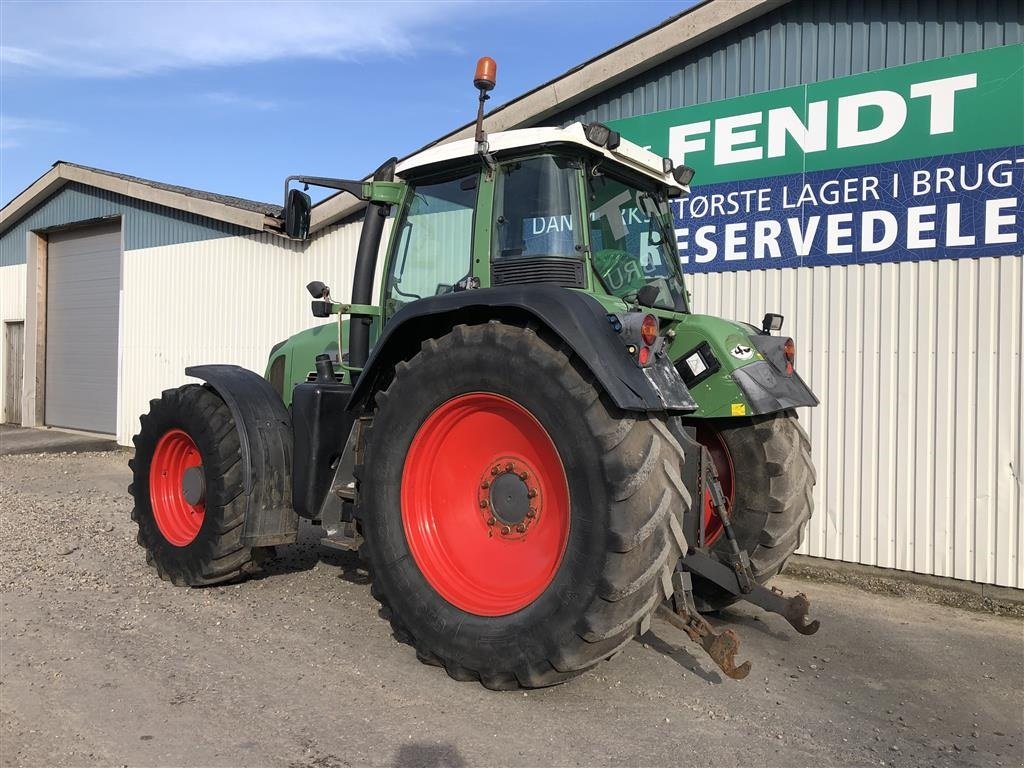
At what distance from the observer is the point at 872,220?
6.39 metres

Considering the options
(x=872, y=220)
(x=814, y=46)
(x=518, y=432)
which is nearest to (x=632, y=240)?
(x=518, y=432)

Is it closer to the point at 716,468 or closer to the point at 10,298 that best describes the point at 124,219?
the point at 10,298

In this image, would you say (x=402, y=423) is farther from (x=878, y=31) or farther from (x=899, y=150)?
(x=878, y=31)

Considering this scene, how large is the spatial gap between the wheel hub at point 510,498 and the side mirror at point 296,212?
199 centimetres

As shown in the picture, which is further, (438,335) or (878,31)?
(878,31)

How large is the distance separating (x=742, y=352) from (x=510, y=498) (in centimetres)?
153

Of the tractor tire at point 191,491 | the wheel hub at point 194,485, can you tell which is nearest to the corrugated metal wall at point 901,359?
the tractor tire at point 191,491

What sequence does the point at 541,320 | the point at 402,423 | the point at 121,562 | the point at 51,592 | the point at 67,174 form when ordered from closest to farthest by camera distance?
the point at 541,320 → the point at 402,423 → the point at 51,592 → the point at 121,562 → the point at 67,174

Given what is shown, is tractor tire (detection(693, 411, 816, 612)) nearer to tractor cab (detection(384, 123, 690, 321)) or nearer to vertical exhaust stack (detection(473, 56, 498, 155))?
tractor cab (detection(384, 123, 690, 321))

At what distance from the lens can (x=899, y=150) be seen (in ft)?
20.6

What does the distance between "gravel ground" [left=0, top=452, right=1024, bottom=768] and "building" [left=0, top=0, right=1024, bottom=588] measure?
0.96 metres

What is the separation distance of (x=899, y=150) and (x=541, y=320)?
412cm

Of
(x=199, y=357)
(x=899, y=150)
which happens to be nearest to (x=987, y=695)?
(x=899, y=150)

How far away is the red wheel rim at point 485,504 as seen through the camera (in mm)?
3777
